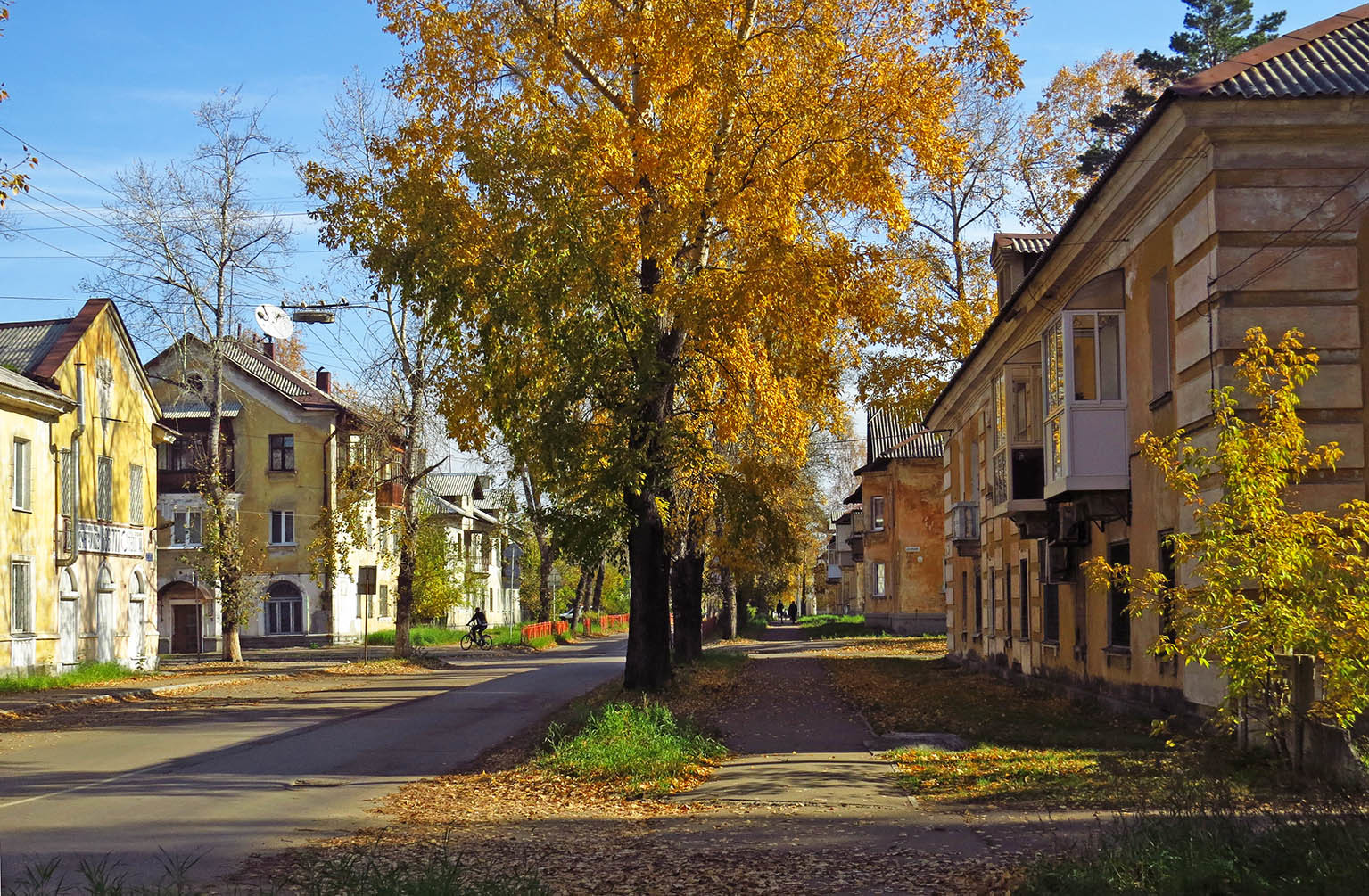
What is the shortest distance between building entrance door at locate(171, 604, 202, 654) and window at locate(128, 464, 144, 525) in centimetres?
1847

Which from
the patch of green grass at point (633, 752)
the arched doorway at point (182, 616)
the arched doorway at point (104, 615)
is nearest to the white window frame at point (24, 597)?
the arched doorway at point (104, 615)

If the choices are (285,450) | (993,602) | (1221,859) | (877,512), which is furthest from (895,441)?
(1221,859)

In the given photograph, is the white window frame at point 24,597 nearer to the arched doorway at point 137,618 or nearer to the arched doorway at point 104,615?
the arched doorway at point 104,615

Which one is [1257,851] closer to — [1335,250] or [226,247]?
[1335,250]

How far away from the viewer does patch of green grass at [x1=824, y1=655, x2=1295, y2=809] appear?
10.6 m

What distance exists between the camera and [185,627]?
5472 cm

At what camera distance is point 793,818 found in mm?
10406

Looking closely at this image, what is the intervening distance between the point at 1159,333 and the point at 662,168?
24.2 feet

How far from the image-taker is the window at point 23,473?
30.0 meters

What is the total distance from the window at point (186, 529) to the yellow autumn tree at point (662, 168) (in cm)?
3908

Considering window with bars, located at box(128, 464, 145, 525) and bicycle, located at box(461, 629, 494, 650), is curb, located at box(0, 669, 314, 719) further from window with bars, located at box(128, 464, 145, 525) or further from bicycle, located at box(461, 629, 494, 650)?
bicycle, located at box(461, 629, 494, 650)

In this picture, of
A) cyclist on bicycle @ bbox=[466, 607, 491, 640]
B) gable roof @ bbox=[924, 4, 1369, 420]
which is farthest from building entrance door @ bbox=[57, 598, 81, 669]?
gable roof @ bbox=[924, 4, 1369, 420]

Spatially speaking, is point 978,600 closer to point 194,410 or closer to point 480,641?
point 480,641

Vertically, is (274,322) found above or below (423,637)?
above
